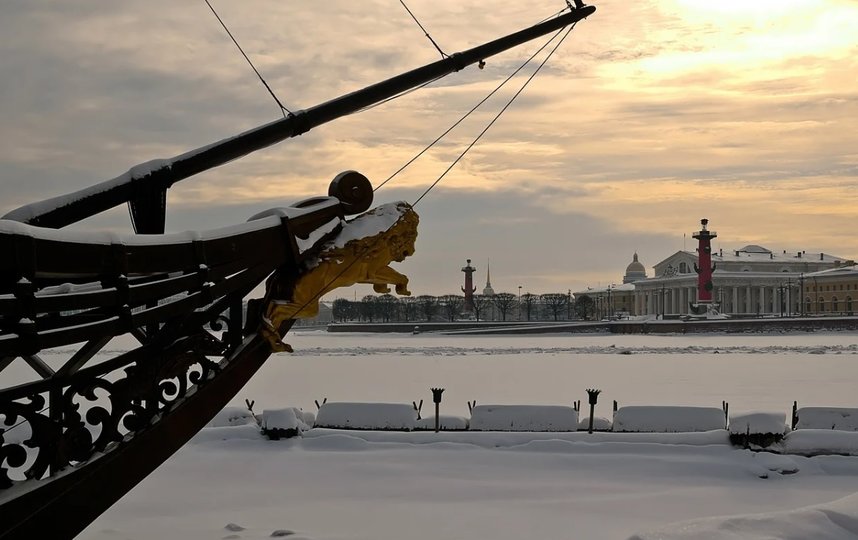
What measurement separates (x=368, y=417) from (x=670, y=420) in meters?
3.79

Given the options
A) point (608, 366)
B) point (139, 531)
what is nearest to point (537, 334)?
point (608, 366)

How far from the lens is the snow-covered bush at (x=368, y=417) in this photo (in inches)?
478

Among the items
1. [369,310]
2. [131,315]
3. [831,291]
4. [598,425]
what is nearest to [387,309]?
[369,310]

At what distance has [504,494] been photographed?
8.66 metres

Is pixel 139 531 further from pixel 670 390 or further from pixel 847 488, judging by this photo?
pixel 670 390

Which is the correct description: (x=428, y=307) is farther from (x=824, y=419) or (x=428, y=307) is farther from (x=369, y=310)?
(x=824, y=419)

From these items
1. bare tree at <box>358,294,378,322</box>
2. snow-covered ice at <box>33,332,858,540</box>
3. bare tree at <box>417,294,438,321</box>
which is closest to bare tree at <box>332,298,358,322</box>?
bare tree at <box>358,294,378,322</box>

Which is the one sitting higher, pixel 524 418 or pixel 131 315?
pixel 131 315

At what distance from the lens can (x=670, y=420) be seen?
1161 cm

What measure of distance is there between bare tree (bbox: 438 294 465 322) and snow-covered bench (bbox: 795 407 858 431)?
71.0 meters

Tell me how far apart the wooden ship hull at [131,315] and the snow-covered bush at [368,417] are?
640cm

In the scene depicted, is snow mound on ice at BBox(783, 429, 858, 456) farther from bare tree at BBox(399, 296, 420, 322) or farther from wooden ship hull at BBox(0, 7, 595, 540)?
bare tree at BBox(399, 296, 420, 322)

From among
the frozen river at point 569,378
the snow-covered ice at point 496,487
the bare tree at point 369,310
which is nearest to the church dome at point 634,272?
the bare tree at point 369,310

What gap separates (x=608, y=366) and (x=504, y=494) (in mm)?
17170
